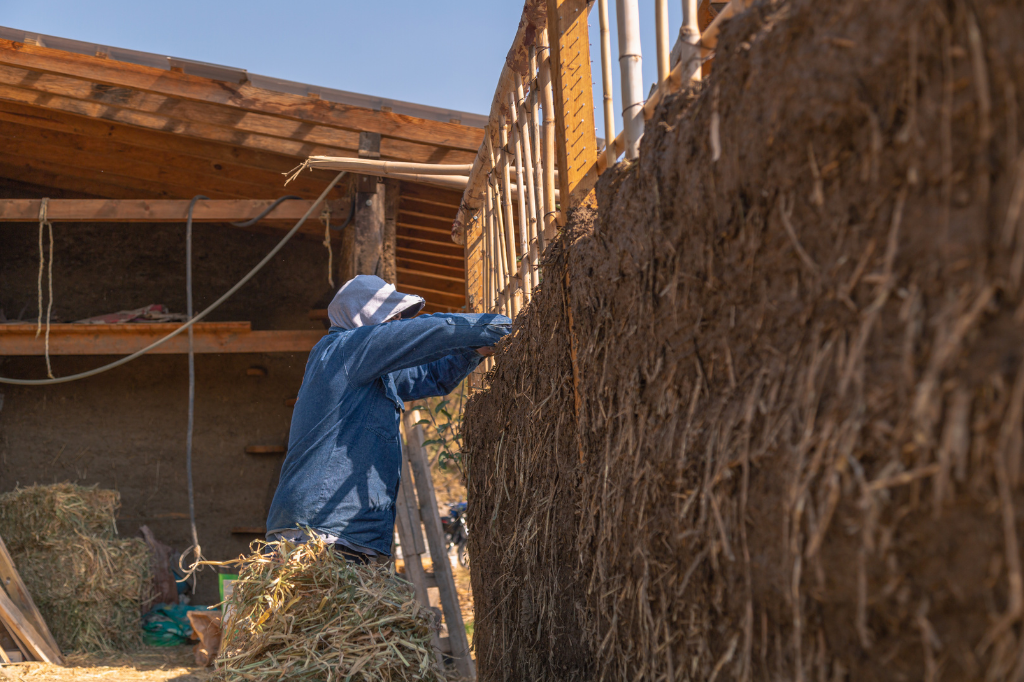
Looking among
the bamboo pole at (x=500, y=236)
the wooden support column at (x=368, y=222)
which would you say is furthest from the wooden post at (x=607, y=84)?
the wooden support column at (x=368, y=222)

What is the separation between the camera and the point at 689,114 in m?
1.25

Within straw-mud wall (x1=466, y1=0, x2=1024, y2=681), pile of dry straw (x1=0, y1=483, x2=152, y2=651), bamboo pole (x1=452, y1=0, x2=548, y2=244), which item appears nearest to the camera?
straw-mud wall (x1=466, y1=0, x2=1024, y2=681)

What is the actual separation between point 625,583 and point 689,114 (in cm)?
88

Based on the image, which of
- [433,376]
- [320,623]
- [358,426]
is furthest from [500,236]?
[320,623]

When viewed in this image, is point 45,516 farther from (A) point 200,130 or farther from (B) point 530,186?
(B) point 530,186

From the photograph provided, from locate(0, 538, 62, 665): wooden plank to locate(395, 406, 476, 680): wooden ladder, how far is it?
2258 millimetres

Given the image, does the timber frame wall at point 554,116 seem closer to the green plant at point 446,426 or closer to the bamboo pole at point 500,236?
the bamboo pole at point 500,236

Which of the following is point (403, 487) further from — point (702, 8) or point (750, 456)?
point (750, 456)

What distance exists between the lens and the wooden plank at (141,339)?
5.53 m

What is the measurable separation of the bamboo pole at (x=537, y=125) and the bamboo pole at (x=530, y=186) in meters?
0.03

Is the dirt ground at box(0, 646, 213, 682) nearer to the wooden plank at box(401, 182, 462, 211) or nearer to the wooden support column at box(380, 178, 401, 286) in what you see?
the wooden support column at box(380, 178, 401, 286)

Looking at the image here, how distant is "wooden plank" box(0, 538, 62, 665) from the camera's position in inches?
173

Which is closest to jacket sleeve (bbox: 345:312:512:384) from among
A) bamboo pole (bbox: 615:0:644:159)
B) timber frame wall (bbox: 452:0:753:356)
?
timber frame wall (bbox: 452:0:753:356)

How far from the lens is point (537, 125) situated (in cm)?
238
